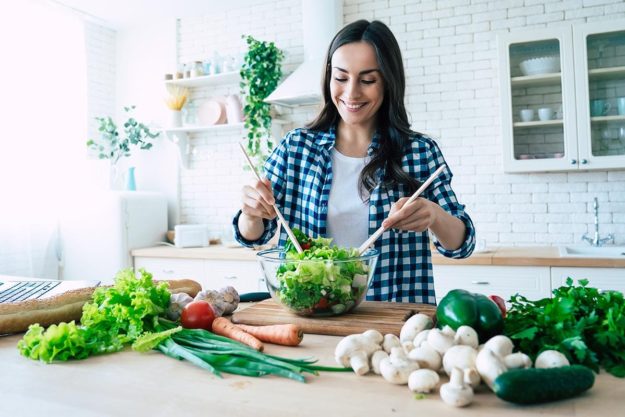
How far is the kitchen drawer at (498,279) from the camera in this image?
10.1 ft

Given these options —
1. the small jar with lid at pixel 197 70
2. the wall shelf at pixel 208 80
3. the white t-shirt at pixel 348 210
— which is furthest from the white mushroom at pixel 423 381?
the small jar with lid at pixel 197 70

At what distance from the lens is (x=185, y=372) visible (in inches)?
41.7

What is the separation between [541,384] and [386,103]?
123 centimetres

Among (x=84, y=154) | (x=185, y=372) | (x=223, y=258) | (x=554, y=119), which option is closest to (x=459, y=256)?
(x=185, y=372)

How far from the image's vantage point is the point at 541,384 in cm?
82

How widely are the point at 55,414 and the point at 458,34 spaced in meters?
3.70

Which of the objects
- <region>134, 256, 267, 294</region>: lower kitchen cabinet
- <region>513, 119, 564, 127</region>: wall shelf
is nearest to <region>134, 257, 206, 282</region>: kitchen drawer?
<region>134, 256, 267, 294</region>: lower kitchen cabinet

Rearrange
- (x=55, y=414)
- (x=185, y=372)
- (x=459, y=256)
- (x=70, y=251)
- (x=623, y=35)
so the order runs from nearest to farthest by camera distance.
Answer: (x=55, y=414), (x=185, y=372), (x=459, y=256), (x=623, y=35), (x=70, y=251)

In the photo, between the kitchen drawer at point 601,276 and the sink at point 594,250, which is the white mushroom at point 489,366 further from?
the sink at point 594,250

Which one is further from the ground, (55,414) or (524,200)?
(524,200)

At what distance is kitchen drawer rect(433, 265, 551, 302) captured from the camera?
3.09 metres

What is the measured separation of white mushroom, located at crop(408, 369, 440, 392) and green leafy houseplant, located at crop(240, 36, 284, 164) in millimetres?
3428

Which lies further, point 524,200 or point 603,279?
point 524,200

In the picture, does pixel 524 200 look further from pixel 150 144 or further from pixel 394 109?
pixel 150 144
